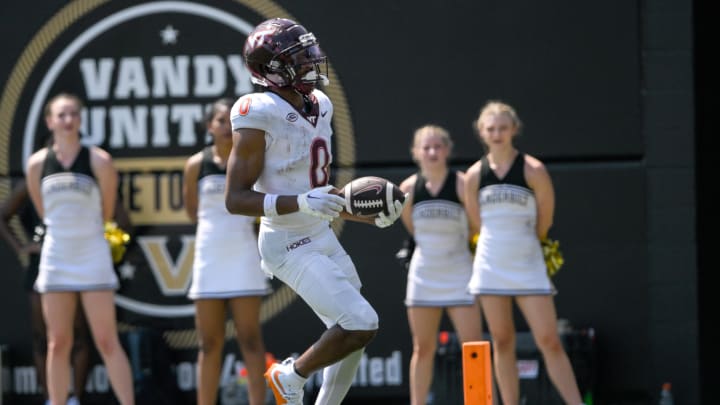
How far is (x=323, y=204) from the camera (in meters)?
6.02

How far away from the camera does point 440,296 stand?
29.9ft

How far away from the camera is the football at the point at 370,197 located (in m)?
6.01

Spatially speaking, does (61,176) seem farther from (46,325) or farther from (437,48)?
(437,48)

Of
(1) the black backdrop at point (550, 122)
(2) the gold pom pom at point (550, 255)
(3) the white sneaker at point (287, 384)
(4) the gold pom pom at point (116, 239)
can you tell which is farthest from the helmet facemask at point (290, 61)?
(1) the black backdrop at point (550, 122)

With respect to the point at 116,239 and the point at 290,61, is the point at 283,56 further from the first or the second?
the point at 116,239

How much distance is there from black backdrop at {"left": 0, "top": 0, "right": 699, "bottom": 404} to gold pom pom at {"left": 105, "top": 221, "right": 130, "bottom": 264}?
540 millimetres

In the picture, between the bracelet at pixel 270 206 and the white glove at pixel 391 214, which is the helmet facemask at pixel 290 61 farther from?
the white glove at pixel 391 214

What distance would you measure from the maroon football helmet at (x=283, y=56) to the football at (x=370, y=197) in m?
0.67

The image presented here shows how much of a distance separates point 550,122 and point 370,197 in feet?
14.1

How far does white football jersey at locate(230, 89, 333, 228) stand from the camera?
20.8ft

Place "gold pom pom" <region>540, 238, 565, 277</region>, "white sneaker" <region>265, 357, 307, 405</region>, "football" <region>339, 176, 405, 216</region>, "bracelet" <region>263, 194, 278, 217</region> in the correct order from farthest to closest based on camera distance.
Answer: "gold pom pom" <region>540, 238, 565, 277</region> < "white sneaker" <region>265, 357, 307, 405</region> < "bracelet" <region>263, 194, 278, 217</region> < "football" <region>339, 176, 405, 216</region>

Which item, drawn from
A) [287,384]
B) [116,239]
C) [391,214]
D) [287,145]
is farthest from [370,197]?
[116,239]

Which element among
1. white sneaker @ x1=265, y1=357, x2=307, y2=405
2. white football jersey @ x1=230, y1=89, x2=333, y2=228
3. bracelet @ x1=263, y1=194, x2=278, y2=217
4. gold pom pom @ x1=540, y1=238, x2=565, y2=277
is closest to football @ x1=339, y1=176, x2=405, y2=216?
bracelet @ x1=263, y1=194, x2=278, y2=217

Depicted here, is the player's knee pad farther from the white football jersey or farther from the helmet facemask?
the helmet facemask
